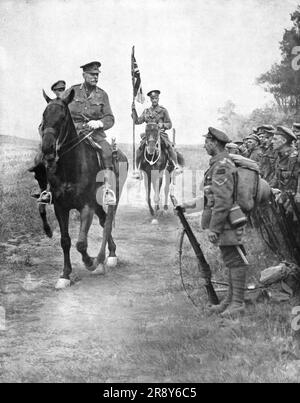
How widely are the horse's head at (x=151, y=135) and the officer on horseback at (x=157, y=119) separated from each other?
0.10m

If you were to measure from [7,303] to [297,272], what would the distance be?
3428 millimetres

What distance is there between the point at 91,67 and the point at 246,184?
3428mm

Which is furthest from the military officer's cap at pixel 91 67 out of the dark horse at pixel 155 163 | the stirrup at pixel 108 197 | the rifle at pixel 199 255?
the dark horse at pixel 155 163

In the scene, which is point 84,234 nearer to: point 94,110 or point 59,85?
point 94,110

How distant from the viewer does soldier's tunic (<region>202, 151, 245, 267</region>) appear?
475 centimetres

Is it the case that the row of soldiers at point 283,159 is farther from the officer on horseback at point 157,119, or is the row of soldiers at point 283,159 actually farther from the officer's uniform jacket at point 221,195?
the officer on horseback at point 157,119

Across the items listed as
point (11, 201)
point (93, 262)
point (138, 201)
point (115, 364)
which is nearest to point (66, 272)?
point (93, 262)

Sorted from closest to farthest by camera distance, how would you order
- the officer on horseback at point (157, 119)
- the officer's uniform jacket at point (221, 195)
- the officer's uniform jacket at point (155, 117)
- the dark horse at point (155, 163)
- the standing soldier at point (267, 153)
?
the officer's uniform jacket at point (221, 195), the officer on horseback at point (157, 119), the standing soldier at point (267, 153), the officer's uniform jacket at point (155, 117), the dark horse at point (155, 163)

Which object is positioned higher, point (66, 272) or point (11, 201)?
point (11, 201)

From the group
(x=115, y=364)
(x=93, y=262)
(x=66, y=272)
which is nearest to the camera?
(x=115, y=364)

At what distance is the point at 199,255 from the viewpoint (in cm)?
512

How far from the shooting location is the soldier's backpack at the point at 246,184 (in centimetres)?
484
